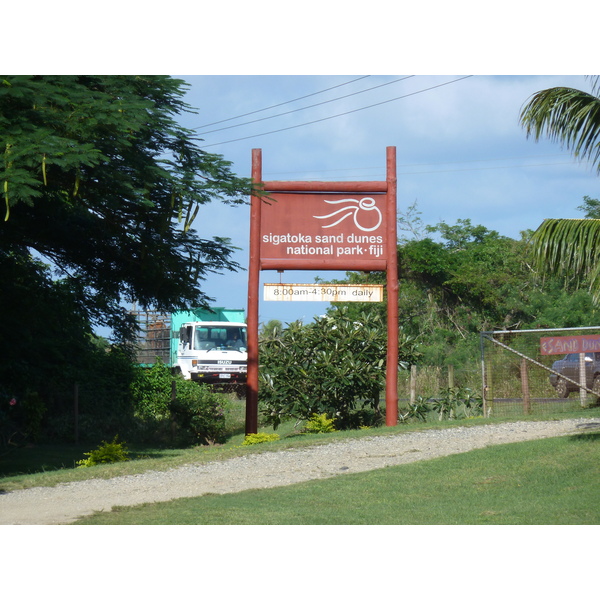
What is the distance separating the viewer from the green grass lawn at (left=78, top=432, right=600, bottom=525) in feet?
25.4

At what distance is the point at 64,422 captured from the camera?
18438 millimetres

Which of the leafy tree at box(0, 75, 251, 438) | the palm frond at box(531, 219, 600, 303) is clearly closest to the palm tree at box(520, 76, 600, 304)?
the palm frond at box(531, 219, 600, 303)

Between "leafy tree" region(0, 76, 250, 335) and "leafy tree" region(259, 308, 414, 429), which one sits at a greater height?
"leafy tree" region(0, 76, 250, 335)

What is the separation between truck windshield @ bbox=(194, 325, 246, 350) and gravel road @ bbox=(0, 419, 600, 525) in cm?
1471

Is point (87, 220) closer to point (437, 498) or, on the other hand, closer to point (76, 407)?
point (76, 407)

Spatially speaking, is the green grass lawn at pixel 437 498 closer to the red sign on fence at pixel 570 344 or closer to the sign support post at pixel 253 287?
the red sign on fence at pixel 570 344

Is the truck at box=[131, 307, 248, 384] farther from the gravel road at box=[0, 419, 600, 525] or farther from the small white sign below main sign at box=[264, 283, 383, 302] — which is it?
the gravel road at box=[0, 419, 600, 525]

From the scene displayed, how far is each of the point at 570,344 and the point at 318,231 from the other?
5638 millimetres

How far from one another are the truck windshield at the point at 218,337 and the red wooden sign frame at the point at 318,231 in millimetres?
12460

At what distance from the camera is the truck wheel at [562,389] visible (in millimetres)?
16062

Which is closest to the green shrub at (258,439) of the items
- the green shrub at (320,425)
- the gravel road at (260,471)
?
the green shrub at (320,425)

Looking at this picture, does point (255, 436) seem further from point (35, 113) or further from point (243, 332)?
point (243, 332)
